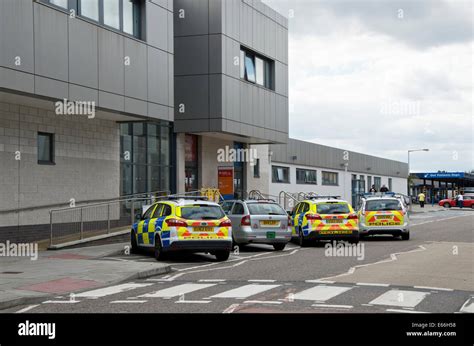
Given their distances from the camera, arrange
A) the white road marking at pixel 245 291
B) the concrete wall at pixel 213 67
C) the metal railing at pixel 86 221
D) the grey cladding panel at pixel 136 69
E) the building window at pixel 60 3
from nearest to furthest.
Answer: the white road marking at pixel 245 291 → the building window at pixel 60 3 → the metal railing at pixel 86 221 → the grey cladding panel at pixel 136 69 → the concrete wall at pixel 213 67

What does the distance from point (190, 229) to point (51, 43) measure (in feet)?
22.5

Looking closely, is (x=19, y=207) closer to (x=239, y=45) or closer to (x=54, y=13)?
(x=54, y=13)

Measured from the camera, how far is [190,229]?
16859mm

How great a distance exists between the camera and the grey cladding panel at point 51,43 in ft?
62.2

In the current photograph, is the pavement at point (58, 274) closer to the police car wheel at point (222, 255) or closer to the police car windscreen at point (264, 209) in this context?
the police car wheel at point (222, 255)

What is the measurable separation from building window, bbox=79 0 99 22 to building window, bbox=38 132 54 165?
12.5 feet

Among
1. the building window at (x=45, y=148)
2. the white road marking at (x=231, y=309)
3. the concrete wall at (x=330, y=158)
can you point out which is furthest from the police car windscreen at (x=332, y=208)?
the concrete wall at (x=330, y=158)

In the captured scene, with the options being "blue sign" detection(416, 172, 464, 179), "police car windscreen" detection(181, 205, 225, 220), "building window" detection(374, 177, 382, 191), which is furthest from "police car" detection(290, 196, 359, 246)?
"blue sign" detection(416, 172, 464, 179)

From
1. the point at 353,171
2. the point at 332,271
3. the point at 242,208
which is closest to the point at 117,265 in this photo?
the point at 332,271

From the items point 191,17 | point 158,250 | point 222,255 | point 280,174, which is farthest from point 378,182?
point 158,250

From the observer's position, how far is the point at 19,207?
19.9 meters

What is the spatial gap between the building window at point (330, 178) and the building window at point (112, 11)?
105 feet

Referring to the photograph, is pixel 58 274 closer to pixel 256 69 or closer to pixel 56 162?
pixel 56 162
